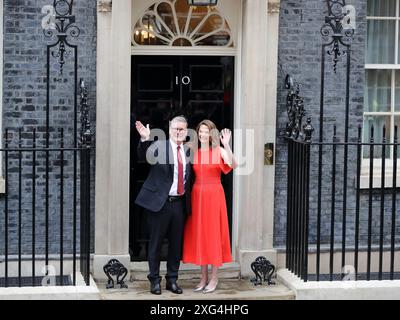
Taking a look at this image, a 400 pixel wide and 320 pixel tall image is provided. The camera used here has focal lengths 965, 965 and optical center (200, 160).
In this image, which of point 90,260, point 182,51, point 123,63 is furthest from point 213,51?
point 90,260

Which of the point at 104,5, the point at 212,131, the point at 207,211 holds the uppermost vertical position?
the point at 104,5

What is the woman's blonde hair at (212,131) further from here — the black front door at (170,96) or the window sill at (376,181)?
the window sill at (376,181)

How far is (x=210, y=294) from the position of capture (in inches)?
369

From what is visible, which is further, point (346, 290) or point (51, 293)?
point (346, 290)

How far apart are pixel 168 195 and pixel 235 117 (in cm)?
163

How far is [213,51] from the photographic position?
10414 mm

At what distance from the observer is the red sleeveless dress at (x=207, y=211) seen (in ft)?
30.7

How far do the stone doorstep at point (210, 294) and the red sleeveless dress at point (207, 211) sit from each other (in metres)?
0.32

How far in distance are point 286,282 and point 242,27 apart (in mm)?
2730

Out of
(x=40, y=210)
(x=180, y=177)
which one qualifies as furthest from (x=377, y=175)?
(x=40, y=210)

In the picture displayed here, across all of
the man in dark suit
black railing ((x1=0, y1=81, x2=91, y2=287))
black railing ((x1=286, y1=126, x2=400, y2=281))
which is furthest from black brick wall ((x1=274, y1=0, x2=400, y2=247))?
black railing ((x1=0, y1=81, x2=91, y2=287))

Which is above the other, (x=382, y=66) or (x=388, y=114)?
(x=382, y=66)

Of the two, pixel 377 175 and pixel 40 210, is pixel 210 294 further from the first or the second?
pixel 377 175

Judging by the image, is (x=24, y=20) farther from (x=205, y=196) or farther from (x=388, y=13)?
(x=388, y=13)
